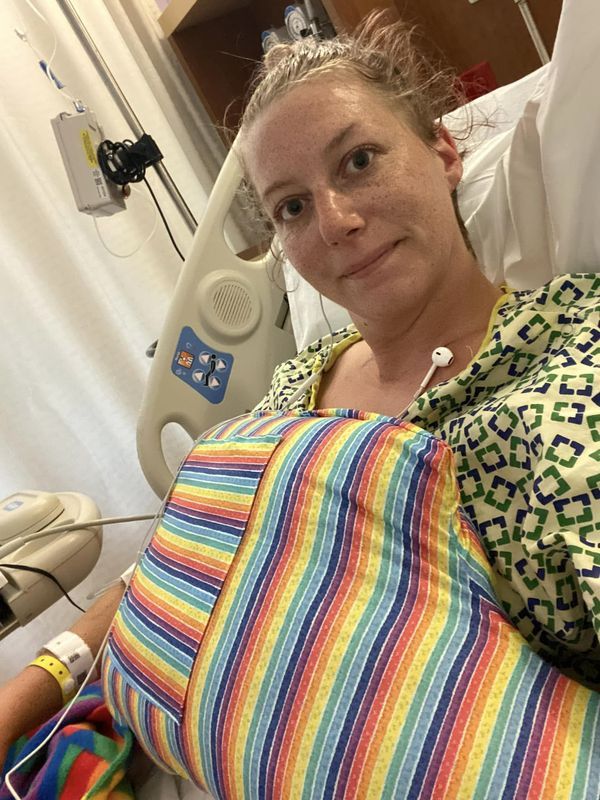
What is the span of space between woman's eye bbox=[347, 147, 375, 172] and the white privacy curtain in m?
1.19

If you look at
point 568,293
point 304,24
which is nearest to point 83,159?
point 304,24

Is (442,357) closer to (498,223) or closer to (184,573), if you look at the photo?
(498,223)

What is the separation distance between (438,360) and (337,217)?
21 centimetres

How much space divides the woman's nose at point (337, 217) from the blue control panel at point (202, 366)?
625mm

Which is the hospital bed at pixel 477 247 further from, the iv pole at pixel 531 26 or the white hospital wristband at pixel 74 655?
the white hospital wristband at pixel 74 655

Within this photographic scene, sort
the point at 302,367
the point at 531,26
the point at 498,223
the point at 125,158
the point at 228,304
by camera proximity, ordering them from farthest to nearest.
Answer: the point at 125,158
the point at 228,304
the point at 531,26
the point at 302,367
the point at 498,223

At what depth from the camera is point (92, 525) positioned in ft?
4.09

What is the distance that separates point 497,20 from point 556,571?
1425 millimetres

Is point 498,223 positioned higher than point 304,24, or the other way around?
point 304,24

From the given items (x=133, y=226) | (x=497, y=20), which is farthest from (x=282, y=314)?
(x=497, y=20)

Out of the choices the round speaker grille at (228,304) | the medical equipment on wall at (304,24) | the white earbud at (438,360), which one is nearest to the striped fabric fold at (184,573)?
the white earbud at (438,360)

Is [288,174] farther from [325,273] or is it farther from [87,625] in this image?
[87,625]

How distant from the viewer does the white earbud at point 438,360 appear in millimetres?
806

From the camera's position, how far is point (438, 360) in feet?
2.65
